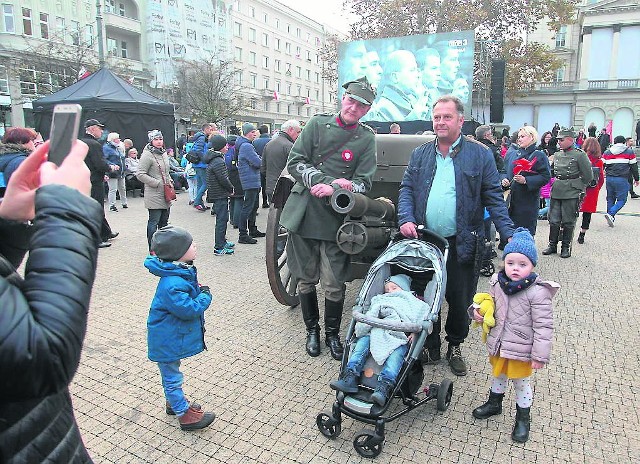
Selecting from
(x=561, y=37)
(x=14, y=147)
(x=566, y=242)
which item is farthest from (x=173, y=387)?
(x=561, y=37)

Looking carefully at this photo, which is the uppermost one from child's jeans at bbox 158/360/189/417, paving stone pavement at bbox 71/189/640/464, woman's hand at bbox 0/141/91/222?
woman's hand at bbox 0/141/91/222

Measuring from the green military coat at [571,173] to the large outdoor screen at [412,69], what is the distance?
8.02m

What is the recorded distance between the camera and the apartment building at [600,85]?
39250mm

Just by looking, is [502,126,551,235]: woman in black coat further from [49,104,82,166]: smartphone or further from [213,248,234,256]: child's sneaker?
[49,104,82,166]: smartphone

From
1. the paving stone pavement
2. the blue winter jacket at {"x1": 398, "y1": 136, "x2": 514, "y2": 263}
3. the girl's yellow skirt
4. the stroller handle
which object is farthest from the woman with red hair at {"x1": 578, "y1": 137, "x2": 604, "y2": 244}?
the stroller handle

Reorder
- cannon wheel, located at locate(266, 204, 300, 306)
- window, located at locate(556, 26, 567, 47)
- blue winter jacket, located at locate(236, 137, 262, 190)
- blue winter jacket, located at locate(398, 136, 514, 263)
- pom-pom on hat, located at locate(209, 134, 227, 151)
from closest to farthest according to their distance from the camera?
blue winter jacket, located at locate(398, 136, 514, 263) < cannon wheel, located at locate(266, 204, 300, 306) < pom-pom on hat, located at locate(209, 134, 227, 151) < blue winter jacket, located at locate(236, 137, 262, 190) < window, located at locate(556, 26, 567, 47)

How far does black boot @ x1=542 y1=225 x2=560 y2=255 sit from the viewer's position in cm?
709

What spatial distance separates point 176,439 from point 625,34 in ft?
159

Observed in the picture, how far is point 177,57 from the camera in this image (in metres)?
41.6

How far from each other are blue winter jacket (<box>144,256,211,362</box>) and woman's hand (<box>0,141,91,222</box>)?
1437mm

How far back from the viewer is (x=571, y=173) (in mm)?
6812

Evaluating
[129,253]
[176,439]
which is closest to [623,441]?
[176,439]

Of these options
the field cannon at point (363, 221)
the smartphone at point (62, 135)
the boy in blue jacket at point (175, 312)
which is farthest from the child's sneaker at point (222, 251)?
the smartphone at point (62, 135)

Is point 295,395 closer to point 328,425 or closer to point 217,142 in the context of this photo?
point 328,425
